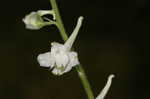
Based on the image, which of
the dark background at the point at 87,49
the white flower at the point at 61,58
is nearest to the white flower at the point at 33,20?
the white flower at the point at 61,58

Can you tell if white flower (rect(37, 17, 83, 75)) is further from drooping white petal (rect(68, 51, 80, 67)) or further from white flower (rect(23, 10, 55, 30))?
white flower (rect(23, 10, 55, 30))

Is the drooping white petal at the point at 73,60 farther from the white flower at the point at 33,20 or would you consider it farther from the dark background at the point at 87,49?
the dark background at the point at 87,49

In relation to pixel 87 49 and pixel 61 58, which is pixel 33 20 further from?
pixel 87 49

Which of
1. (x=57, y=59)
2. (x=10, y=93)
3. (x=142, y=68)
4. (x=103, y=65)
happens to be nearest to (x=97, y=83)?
(x=103, y=65)

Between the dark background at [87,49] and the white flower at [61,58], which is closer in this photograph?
the white flower at [61,58]

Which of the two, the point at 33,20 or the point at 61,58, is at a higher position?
the point at 33,20

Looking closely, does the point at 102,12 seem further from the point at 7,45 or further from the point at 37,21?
the point at 37,21

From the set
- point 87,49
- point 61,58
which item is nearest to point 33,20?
point 61,58
